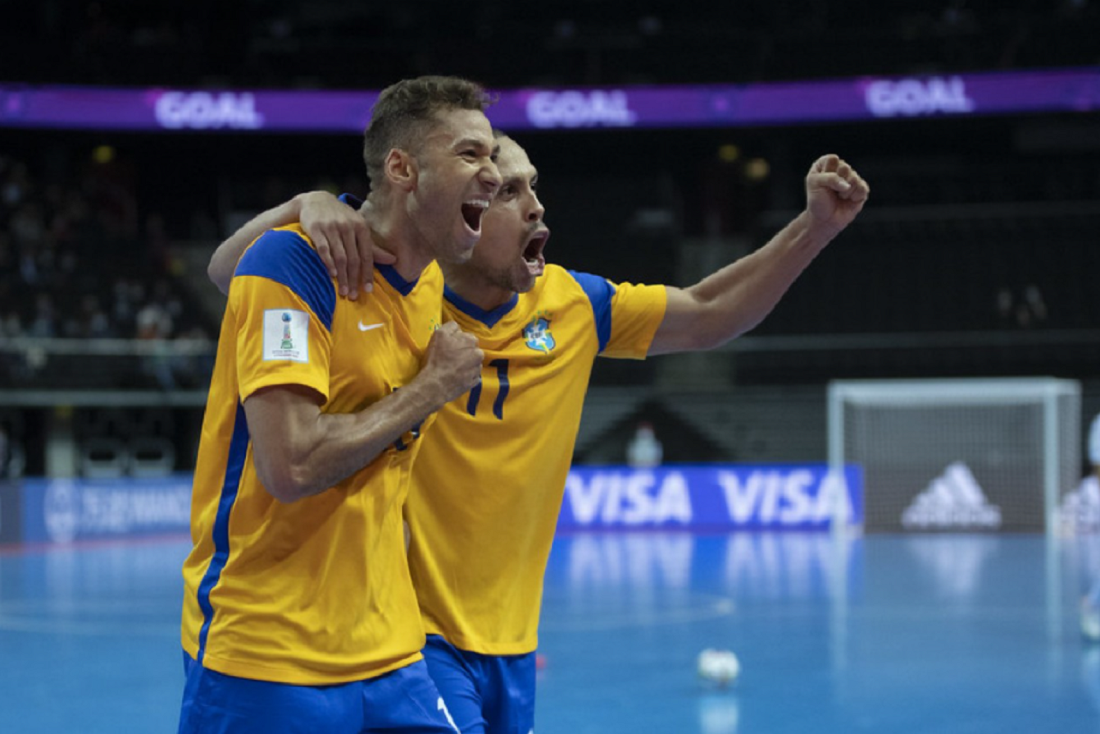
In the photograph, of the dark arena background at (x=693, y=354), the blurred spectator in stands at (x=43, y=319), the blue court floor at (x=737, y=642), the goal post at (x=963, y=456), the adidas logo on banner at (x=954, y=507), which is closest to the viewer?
the blue court floor at (x=737, y=642)

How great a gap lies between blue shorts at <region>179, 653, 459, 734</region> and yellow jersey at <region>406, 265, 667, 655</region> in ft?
2.60

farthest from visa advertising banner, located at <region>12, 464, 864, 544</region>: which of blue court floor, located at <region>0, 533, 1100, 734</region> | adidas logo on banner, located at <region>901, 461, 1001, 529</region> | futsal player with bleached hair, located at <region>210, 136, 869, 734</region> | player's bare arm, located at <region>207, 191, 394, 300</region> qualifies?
player's bare arm, located at <region>207, 191, 394, 300</region>

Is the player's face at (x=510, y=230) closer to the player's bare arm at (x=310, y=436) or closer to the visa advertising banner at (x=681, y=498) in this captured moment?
the player's bare arm at (x=310, y=436)

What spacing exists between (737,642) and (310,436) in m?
8.43

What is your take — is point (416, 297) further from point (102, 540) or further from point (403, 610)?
point (102, 540)

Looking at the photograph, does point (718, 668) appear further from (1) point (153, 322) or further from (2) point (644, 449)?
(1) point (153, 322)

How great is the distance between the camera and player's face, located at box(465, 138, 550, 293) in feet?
12.4

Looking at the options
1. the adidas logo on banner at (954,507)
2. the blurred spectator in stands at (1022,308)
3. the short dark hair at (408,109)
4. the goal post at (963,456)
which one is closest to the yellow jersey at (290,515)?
the short dark hair at (408,109)

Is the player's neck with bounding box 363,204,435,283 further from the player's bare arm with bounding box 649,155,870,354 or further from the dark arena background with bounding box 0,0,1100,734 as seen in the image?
the dark arena background with bounding box 0,0,1100,734

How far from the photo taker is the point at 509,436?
3.74 meters

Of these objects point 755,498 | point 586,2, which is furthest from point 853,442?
point 586,2

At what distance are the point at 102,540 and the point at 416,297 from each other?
19.1 m

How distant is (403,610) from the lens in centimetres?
294

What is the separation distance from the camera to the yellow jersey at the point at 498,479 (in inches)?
144
